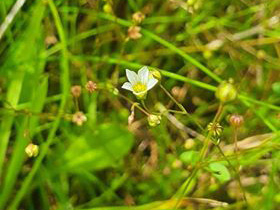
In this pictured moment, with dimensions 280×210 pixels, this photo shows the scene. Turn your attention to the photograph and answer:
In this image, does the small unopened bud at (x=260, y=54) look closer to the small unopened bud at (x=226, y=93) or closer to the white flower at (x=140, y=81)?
the white flower at (x=140, y=81)

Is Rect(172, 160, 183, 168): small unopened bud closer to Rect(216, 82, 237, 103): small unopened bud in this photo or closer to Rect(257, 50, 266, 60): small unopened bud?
Rect(257, 50, 266, 60): small unopened bud

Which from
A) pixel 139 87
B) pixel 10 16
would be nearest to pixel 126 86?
pixel 139 87

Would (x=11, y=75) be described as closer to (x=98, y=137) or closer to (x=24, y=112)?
(x=24, y=112)

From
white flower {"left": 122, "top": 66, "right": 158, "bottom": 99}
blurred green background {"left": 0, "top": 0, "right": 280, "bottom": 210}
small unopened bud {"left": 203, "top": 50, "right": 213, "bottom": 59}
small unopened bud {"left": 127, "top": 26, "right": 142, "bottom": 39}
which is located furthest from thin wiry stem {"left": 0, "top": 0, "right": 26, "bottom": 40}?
small unopened bud {"left": 203, "top": 50, "right": 213, "bottom": 59}

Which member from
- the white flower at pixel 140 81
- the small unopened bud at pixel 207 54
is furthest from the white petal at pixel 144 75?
the small unopened bud at pixel 207 54

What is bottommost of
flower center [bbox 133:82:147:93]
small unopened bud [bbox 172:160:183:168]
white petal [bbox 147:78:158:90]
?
small unopened bud [bbox 172:160:183:168]

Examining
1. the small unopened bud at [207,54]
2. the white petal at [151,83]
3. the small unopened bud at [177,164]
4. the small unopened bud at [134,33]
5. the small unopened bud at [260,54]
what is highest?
the small unopened bud at [134,33]

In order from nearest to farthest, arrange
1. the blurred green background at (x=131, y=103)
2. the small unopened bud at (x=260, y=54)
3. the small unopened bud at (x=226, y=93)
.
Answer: the small unopened bud at (x=226, y=93) < the blurred green background at (x=131, y=103) < the small unopened bud at (x=260, y=54)

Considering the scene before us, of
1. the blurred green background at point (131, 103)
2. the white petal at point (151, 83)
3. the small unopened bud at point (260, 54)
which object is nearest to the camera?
the white petal at point (151, 83)

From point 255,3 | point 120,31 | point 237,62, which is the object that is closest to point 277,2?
point 255,3
